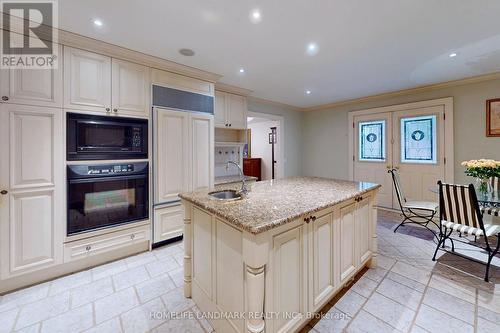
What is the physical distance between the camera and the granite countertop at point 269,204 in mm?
1217

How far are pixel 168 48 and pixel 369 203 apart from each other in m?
2.84

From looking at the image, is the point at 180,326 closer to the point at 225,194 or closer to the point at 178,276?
the point at 178,276

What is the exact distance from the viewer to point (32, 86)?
6.72 feet

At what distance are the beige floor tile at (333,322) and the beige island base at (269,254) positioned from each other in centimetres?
14

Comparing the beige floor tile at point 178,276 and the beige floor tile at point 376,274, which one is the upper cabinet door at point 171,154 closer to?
the beige floor tile at point 178,276

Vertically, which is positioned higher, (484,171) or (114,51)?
(114,51)

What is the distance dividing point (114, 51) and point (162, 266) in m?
2.51

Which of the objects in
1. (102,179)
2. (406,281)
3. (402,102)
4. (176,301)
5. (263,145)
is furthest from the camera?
(263,145)

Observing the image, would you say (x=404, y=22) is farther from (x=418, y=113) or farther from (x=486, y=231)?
(x=418, y=113)

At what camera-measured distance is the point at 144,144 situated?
2.68m

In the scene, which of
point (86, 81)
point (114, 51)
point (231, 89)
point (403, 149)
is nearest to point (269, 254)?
point (86, 81)

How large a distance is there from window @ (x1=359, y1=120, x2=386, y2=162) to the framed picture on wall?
4.88 ft

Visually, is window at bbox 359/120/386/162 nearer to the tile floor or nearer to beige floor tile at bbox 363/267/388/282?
the tile floor

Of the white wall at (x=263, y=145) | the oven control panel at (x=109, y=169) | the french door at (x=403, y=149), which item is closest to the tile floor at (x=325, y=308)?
the oven control panel at (x=109, y=169)
